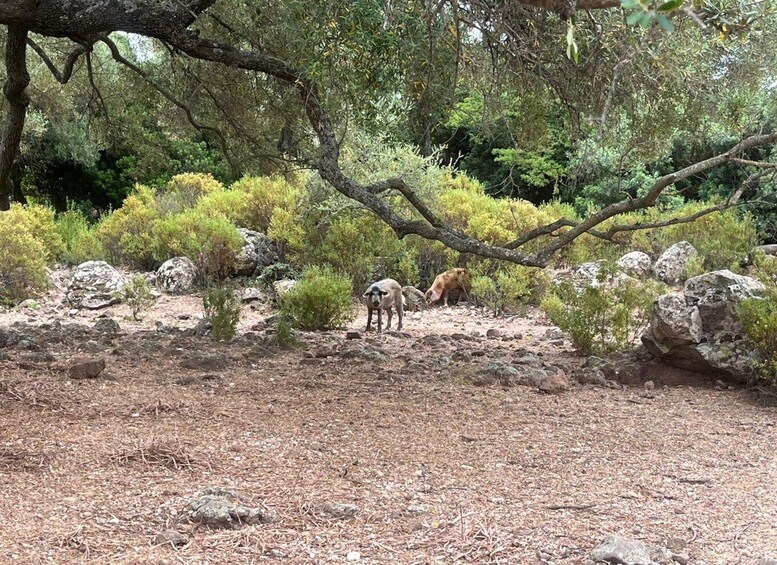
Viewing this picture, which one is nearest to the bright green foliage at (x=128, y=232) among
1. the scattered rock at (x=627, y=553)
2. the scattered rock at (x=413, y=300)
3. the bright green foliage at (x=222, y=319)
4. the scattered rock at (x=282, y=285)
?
the scattered rock at (x=282, y=285)

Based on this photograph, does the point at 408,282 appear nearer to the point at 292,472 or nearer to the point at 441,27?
the point at 441,27

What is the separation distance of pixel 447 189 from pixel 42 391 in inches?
377

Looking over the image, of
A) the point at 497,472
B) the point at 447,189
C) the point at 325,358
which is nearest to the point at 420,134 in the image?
the point at 325,358

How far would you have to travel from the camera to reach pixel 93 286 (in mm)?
10625

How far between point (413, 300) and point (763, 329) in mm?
6270

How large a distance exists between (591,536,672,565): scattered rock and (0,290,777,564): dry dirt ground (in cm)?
11

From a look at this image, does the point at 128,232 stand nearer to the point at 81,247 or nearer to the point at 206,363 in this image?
the point at 81,247

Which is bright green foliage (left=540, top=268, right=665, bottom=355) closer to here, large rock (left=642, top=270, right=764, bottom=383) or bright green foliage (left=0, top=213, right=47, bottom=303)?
large rock (left=642, top=270, right=764, bottom=383)

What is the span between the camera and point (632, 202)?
5133 mm

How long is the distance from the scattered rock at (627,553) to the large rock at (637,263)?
9.61m

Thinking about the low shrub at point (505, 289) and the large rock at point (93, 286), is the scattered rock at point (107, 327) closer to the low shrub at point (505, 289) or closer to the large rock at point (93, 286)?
the large rock at point (93, 286)

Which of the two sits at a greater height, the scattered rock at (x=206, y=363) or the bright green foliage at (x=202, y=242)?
the bright green foliage at (x=202, y=242)

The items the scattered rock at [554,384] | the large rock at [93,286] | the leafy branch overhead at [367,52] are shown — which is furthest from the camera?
the large rock at [93,286]

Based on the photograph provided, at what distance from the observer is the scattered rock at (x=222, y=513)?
9.99ft
